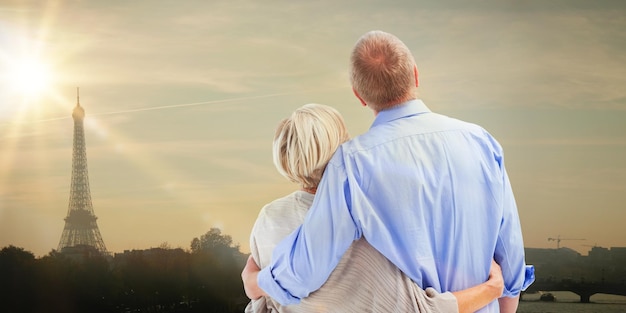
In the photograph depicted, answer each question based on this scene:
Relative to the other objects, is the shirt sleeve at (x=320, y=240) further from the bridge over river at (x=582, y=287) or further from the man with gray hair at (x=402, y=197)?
the bridge over river at (x=582, y=287)

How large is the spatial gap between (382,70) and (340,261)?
488 mm

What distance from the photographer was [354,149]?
1.96 m

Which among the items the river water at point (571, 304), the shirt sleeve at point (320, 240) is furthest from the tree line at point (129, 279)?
the shirt sleeve at point (320, 240)

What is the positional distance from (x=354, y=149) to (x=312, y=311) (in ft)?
1.53

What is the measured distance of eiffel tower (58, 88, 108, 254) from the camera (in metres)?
16.0

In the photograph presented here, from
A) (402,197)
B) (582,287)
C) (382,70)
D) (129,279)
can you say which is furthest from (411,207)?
(582,287)

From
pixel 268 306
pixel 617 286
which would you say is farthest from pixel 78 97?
pixel 268 306

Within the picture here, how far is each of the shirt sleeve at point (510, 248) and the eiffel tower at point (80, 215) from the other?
47.0 ft

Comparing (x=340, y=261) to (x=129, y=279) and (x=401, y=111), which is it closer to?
(x=401, y=111)

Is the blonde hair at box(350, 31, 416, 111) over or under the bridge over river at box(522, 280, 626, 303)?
over

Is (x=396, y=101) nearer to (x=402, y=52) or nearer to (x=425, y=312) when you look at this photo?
(x=402, y=52)

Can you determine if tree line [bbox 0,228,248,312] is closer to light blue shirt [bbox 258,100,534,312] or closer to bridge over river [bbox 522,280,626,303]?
bridge over river [bbox 522,280,626,303]

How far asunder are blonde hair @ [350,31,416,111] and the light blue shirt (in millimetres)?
35

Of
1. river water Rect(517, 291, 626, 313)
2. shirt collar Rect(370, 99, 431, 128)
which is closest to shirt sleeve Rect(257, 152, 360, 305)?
shirt collar Rect(370, 99, 431, 128)
